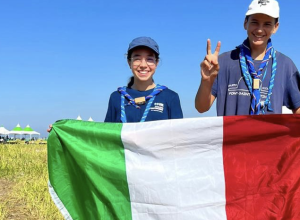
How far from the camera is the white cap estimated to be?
2873 mm

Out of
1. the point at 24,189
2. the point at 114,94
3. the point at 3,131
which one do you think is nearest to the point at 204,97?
the point at 114,94

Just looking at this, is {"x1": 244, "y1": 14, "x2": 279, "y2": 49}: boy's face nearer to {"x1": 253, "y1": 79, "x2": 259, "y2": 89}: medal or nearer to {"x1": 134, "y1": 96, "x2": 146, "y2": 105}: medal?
{"x1": 253, "y1": 79, "x2": 259, "y2": 89}: medal

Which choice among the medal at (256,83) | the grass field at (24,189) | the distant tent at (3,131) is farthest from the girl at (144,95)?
the distant tent at (3,131)

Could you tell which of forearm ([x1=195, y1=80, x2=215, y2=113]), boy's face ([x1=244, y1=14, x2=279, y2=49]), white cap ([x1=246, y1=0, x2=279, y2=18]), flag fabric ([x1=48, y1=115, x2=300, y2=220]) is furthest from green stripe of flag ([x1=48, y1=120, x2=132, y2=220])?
white cap ([x1=246, y1=0, x2=279, y2=18])

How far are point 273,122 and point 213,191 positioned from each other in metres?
0.68

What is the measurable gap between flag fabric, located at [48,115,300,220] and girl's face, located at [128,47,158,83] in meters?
0.45

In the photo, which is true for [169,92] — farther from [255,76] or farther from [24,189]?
[24,189]

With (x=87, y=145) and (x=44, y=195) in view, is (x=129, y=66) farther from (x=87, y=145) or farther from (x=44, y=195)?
(x=44, y=195)

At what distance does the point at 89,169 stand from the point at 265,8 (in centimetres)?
183

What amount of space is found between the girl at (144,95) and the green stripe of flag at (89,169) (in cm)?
21

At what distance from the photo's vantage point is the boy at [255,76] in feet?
9.62

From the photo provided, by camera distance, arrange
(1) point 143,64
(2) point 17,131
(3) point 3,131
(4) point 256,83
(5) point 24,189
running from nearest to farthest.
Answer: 1. (4) point 256,83
2. (1) point 143,64
3. (5) point 24,189
4. (2) point 17,131
5. (3) point 3,131

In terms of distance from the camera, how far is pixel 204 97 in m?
3.01

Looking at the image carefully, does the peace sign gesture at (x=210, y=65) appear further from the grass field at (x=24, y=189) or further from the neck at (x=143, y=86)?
the grass field at (x=24, y=189)
